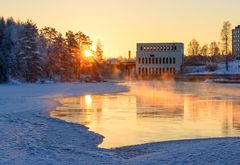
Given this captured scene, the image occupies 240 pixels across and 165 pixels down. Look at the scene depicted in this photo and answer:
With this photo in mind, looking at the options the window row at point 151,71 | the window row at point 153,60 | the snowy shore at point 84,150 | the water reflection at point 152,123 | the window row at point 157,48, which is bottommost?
the water reflection at point 152,123

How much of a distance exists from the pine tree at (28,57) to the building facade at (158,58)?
88476 mm

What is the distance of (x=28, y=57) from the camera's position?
299 ft

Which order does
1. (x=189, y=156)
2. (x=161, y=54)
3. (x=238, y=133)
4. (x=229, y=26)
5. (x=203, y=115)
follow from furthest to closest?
(x=161, y=54) < (x=229, y=26) < (x=203, y=115) < (x=238, y=133) < (x=189, y=156)

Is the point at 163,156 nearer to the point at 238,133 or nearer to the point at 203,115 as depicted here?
the point at 238,133

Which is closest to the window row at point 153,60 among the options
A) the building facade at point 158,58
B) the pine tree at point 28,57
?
the building facade at point 158,58

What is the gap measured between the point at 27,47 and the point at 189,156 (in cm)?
8105

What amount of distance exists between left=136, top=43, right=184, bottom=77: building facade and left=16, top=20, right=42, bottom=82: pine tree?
88.5 metres

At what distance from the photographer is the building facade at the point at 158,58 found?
180 metres

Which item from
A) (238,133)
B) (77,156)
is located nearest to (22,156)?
(77,156)

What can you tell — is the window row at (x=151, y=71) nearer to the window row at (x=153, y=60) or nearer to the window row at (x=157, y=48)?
the window row at (x=153, y=60)

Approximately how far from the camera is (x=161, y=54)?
611 ft

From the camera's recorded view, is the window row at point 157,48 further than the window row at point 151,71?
Yes

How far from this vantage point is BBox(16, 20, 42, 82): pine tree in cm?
8978

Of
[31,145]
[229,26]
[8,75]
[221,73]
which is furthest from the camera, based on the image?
[229,26]
